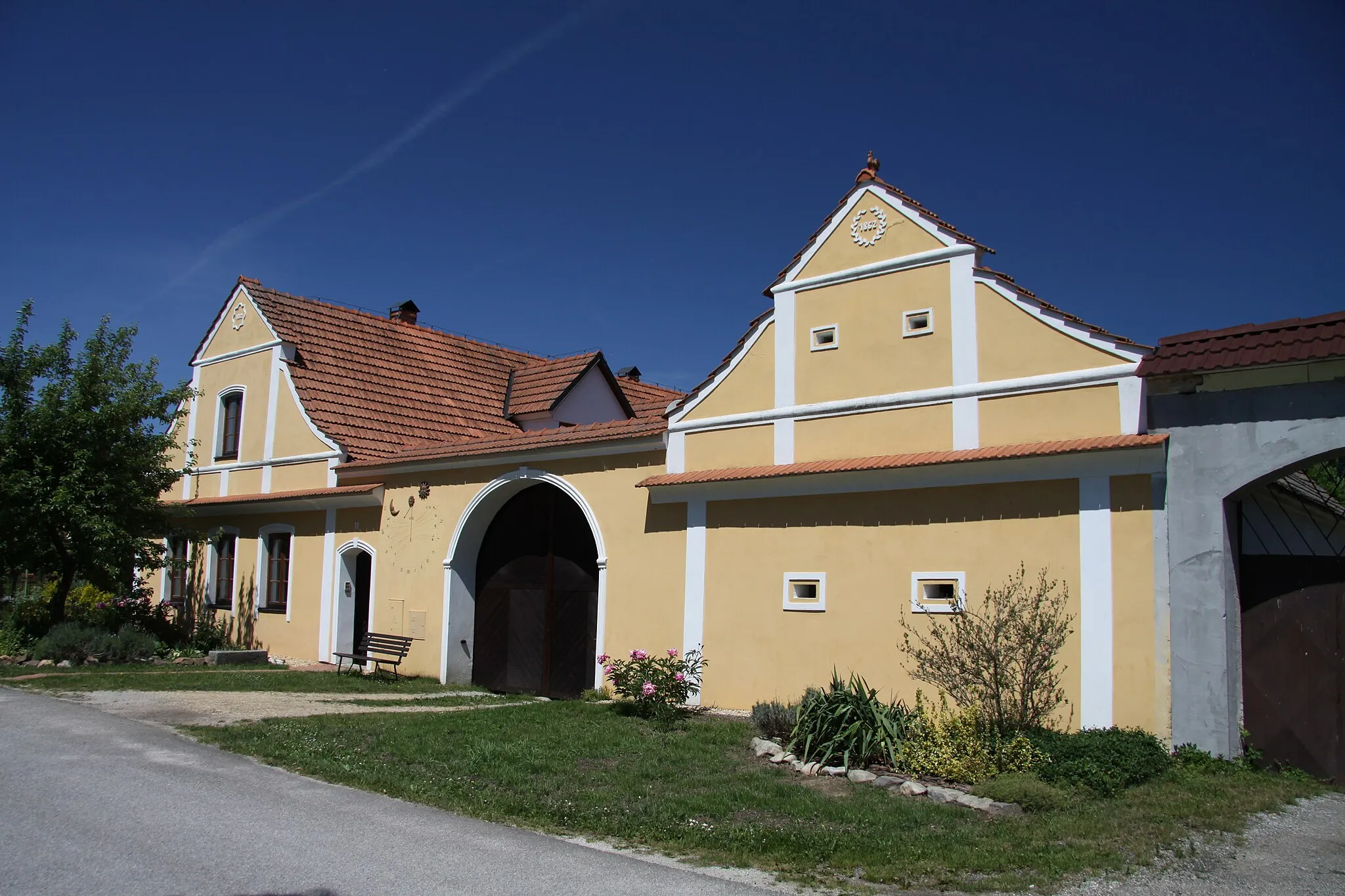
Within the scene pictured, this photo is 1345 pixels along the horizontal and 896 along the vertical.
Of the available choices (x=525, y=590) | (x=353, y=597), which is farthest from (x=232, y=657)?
(x=525, y=590)

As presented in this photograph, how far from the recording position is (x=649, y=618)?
1379cm

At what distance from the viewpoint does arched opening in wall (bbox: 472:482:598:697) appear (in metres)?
15.4

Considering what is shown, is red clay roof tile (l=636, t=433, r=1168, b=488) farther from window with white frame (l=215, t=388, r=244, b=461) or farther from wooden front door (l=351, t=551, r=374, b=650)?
window with white frame (l=215, t=388, r=244, b=461)

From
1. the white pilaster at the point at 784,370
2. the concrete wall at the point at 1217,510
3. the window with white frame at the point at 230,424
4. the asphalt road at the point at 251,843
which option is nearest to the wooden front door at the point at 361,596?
the window with white frame at the point at 230,424

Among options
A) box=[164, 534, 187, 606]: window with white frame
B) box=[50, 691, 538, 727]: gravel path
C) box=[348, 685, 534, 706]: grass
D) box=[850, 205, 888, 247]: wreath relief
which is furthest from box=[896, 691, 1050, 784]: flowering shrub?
box=[164, 534, 187, 606]: window with white frame

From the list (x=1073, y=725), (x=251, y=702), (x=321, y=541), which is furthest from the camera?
(x=321, y=541)

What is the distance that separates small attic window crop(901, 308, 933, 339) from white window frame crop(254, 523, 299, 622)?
13516 millimetres

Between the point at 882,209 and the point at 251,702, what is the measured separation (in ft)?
34.4

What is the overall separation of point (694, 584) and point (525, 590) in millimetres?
4113

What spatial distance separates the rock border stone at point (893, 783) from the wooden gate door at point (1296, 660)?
315 centimetres

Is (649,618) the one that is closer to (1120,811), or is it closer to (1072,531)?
(1072,531)

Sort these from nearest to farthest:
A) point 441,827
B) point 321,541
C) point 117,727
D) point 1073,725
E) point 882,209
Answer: point 441,827 → point 1073,725 → point 117,727 → point 882,209 → point 321,541

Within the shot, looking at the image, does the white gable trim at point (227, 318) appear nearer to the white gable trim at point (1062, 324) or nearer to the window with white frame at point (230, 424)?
the window with white frame at point (230, 424)

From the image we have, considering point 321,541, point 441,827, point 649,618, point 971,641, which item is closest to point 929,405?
point 971,641
